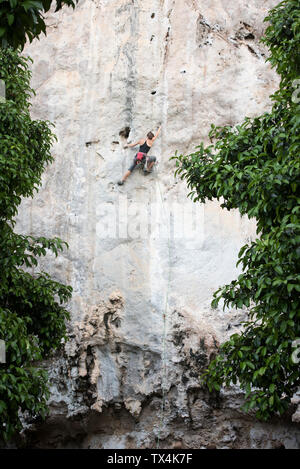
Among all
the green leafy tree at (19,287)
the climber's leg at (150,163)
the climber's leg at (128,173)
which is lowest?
the green leafy tree at (19,287)

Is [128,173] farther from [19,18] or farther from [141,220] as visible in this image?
[19,18]

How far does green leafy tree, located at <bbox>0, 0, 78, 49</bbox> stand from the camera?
13.8 feet

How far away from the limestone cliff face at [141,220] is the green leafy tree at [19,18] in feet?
25.9

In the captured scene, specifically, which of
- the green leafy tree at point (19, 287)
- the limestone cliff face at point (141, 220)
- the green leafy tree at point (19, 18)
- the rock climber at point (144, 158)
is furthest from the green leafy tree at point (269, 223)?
the rock climber at point (144, 158)

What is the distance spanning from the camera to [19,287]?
8305 millimetres

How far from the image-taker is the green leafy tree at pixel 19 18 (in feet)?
13.8

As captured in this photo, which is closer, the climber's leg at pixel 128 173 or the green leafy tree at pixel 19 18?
the green leafy tree at pixel 19 18

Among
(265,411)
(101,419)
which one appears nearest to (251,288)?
(265,411)

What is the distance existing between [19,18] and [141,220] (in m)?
8.41

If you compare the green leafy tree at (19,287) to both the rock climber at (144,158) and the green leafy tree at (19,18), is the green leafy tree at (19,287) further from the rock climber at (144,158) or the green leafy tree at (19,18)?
the rock climber at (144,158)

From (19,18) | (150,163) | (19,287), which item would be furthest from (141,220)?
(19,18)
